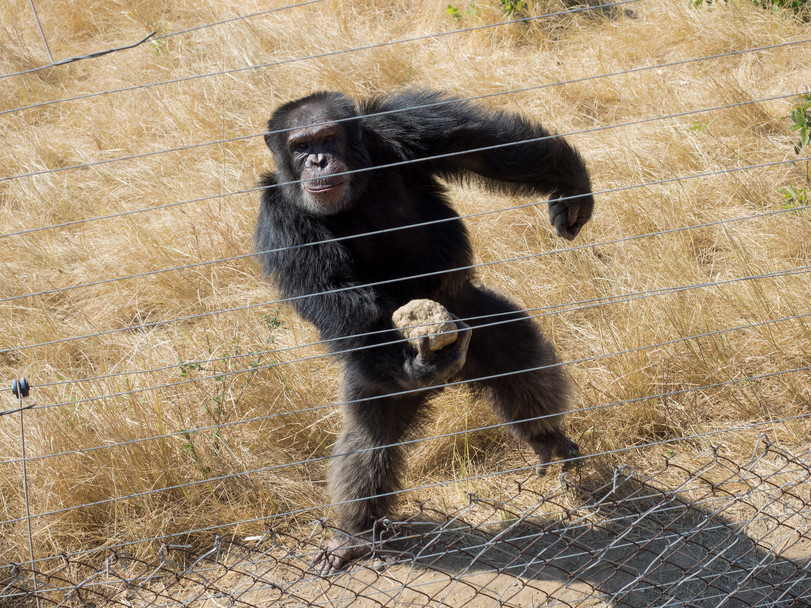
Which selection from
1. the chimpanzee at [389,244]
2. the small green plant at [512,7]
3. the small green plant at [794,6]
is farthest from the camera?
the small green plant at [512,7]

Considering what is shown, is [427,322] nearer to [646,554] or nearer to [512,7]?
[646,554]

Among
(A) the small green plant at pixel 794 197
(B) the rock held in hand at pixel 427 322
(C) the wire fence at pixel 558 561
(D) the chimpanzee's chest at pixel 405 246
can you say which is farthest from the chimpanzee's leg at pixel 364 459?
(A) the small green plant at pixel 794 197

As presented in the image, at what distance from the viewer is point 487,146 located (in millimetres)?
4070

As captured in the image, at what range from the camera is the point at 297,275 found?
3.78 m

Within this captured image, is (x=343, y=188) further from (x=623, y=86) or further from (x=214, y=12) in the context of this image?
(x=214, y=12)

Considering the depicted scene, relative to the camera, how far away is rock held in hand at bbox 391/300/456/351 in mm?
3126

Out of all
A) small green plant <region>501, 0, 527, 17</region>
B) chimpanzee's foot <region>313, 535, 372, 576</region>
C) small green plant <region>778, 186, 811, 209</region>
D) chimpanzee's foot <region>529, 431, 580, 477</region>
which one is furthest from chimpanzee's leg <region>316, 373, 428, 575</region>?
small green plant <region>501, 0, 527, 17</region>

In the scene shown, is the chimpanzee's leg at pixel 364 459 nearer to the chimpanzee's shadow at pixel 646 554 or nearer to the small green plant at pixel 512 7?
the chimpanzee's shadow at pixel 646 554

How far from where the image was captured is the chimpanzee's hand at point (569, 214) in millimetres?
4232

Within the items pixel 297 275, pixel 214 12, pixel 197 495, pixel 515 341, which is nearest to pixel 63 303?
pixel 197 495

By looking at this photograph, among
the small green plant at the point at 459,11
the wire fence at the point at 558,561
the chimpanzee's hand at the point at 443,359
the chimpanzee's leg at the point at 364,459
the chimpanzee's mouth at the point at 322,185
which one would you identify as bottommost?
the wire fence at the point at 558,561

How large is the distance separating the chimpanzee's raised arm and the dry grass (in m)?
0.88

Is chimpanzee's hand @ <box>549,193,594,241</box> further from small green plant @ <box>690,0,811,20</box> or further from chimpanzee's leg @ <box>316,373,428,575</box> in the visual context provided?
small green plant @ <box>690,0,811,20</box>

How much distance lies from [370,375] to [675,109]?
4293mm
